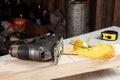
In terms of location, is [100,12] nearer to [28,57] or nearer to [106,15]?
[106,15]

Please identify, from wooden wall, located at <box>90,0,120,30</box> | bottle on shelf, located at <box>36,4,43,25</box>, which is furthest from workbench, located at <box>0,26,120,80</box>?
bottle on shelf, located at <box>36,4,43,25</box>

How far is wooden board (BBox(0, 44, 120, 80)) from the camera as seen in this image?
0.83m

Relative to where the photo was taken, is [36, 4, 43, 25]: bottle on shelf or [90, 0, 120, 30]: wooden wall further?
[36, 4, 43, 25]: bottle on shelf

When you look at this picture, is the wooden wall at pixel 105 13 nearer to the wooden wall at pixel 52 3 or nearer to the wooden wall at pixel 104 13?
the wooden wall at pixel 104 13

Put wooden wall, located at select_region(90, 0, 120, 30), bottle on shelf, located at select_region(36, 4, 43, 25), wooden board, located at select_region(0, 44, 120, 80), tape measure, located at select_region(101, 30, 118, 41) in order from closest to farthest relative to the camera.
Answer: wooden board, located at select_region(0, 44, 120, 80) < tape measure, located at select_region(101, 30, 118, 41) < wooden wall, located at select_region(90, 0, 120, 30) < bottle on shelf, located at select_region(36, 4, 43, 25)

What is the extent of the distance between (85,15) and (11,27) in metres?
0.83

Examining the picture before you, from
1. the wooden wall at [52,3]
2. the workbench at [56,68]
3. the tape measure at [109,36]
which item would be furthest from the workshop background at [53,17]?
the workbench at [56,68]

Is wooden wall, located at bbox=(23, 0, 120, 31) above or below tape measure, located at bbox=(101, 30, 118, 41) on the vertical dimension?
above

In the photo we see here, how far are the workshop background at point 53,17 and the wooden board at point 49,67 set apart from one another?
52.6 inches

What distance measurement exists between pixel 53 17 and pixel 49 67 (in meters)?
1.82

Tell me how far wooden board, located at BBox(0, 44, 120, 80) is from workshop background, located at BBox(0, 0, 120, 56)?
4.39 ft

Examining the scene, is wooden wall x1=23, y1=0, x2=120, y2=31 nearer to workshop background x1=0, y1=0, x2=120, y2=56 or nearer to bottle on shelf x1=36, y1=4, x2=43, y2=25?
workshop background x1=0, y1=0, x2=120, y2=56

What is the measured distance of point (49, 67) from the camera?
2.80ft

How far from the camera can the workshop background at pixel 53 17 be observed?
2.25 meters
